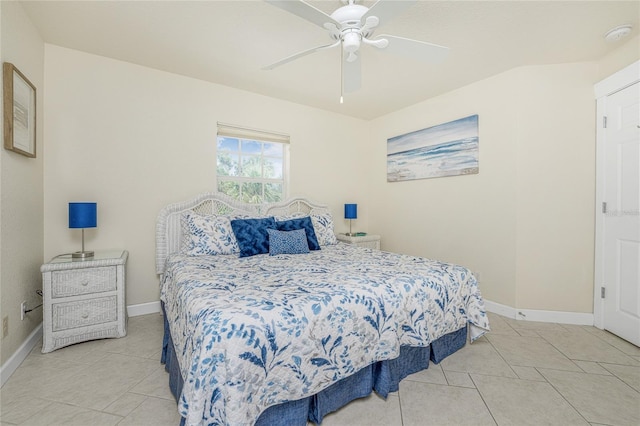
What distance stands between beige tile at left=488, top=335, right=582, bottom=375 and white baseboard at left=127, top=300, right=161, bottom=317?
321 centimetres

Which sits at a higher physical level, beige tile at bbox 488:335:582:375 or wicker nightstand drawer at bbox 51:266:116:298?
wicker nightstand drawer at bbox 51:266:116:298

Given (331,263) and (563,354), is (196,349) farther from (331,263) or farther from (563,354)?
(563,354)

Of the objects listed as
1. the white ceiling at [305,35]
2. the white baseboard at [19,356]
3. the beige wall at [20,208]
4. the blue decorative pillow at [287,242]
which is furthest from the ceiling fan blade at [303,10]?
the white baseboard at [19,356]

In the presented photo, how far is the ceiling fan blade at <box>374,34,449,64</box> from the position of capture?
182cm

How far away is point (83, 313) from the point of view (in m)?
2.21

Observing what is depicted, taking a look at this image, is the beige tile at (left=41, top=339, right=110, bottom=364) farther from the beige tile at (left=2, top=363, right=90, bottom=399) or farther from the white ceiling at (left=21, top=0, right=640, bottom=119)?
the white ceiling at (left=21, top=0, right=640, bottom=119)

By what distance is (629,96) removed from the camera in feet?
7.68

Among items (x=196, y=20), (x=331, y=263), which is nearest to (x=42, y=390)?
(x=331, y=263)

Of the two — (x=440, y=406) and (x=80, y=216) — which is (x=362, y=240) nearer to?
(x=440, y=406)

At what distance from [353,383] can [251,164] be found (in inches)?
110

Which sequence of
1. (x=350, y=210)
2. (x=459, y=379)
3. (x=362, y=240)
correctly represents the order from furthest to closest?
(x=350, y=210)
(x=362, y=240)
(x=459, y=379)

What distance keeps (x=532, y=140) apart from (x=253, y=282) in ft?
9.76

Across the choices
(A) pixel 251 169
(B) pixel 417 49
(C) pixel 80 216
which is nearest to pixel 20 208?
(C) pixel 80 216

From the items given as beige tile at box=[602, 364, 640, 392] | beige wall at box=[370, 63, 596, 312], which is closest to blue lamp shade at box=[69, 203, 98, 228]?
beige wall at box=[370, 63, 596, 312]
